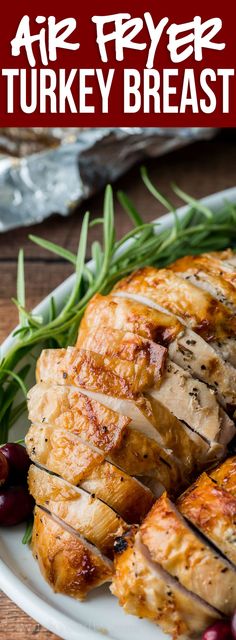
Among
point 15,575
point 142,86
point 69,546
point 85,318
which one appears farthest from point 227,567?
point 142,86

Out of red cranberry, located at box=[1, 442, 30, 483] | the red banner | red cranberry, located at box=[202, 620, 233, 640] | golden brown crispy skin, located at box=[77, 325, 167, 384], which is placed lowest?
red cranberry, located at box=[202, 620, 233, 640]

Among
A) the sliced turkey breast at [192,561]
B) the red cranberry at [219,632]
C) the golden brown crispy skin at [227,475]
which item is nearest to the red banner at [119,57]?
the golden brown crispy skin at [227,475]

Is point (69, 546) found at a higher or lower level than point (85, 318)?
lower

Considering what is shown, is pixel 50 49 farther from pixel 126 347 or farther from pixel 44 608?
pixel 44 608

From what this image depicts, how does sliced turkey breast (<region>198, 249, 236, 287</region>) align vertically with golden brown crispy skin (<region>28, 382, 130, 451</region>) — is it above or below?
above

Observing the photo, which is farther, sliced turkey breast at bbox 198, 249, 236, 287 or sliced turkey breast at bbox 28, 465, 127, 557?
sliced turkey breast at bbox 198, 249, 236, 287

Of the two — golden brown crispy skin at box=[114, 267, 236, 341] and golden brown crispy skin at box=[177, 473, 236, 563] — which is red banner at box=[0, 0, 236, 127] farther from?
golden brown crispy skin at box=[177, 473, 236, 563]

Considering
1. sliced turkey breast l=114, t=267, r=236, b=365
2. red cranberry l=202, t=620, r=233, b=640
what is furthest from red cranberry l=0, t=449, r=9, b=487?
red cranberry l=202, t=620, r=233, b=640
